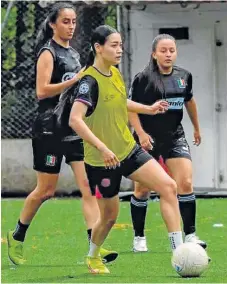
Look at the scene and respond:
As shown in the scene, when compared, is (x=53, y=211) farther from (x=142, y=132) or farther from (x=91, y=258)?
(x=91, y=258)

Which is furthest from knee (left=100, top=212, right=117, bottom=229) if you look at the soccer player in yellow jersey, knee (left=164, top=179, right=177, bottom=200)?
knee (left=164, top=179, right=177, bottom=200)

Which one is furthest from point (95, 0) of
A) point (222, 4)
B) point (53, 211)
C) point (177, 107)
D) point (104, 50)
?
point (104, 50)

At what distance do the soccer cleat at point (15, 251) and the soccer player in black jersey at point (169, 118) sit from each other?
1328 mm

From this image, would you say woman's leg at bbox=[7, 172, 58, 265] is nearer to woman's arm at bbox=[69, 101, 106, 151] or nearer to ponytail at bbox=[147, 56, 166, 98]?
ponytail at bbox=[147, 56, 166, 98]

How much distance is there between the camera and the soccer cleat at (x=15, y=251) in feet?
30.3

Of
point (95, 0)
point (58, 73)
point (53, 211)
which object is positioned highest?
point (95, 0)

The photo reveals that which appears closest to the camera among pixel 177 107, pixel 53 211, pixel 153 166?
pixel 153 166

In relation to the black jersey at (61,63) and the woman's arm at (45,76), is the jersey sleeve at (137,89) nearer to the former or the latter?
the black jersey at (61,63)

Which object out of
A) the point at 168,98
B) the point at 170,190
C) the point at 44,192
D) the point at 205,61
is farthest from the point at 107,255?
the point at 205,61

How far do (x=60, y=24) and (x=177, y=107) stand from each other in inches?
50.9

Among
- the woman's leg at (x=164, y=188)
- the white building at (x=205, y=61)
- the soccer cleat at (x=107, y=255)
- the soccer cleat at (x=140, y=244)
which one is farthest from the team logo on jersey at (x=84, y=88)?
the white building at (x=205, y=61)

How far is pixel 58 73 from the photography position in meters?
9.11

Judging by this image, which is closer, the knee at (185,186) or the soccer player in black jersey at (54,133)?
the soccer player in black jersey at (54,133)

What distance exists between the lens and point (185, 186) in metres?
9.64
